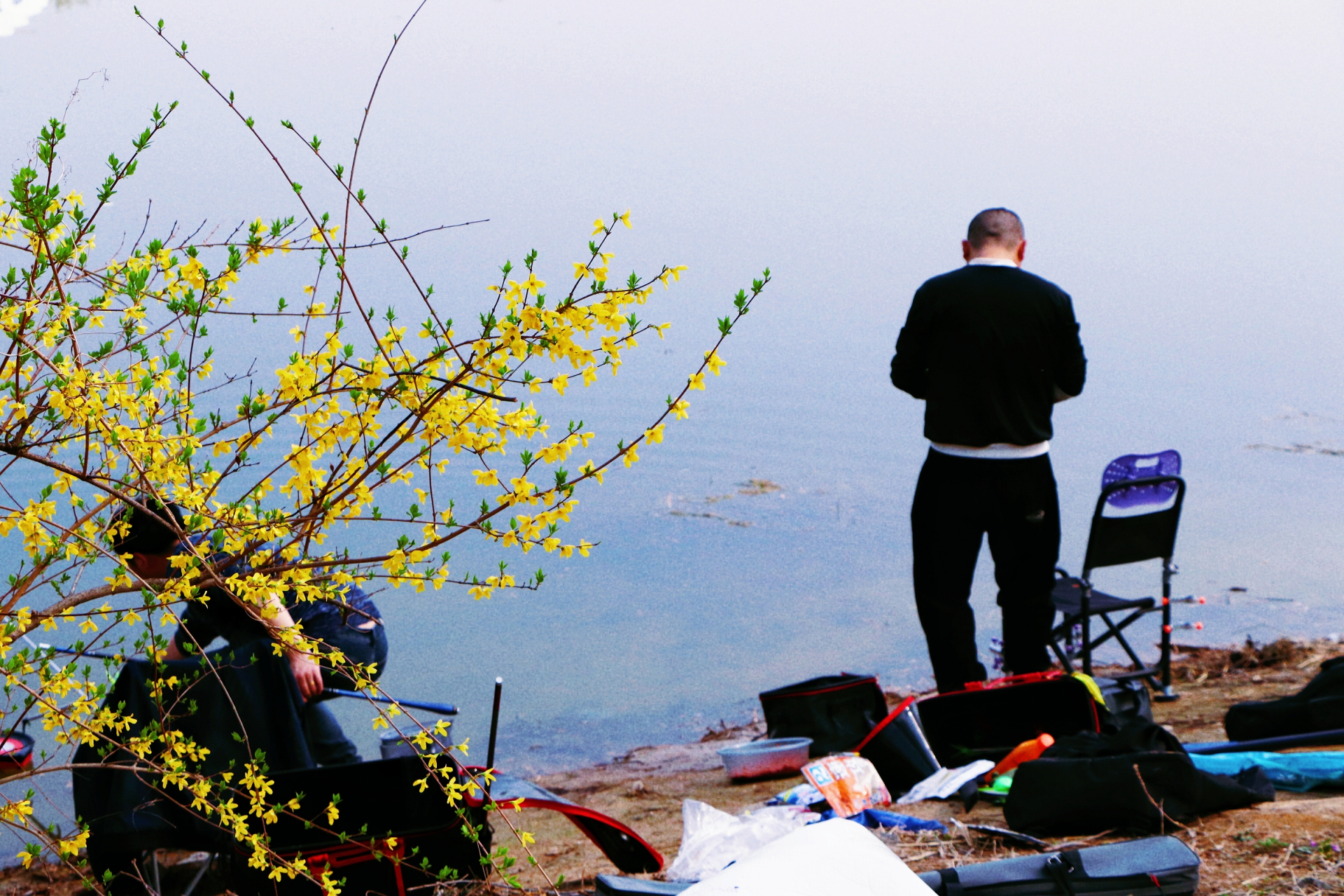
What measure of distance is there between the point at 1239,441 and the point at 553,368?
11.0m

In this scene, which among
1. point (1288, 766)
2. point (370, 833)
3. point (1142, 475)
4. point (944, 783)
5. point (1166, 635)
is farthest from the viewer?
point (1142, 475)

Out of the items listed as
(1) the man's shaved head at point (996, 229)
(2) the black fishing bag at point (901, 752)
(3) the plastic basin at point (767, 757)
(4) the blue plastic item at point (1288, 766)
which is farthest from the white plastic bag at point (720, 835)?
(1) the man's shaved head at point (996, 229)

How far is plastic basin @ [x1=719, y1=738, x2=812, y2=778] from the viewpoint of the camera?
438 centimetres

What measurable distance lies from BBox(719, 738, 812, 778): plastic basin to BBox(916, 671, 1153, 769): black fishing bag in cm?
53

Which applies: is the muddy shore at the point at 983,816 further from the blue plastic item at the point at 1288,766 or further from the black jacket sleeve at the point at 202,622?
the black jacket sleeve at the point at 202,622

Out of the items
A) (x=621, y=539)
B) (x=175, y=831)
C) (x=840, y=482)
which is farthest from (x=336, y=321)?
(x=840, y=482)

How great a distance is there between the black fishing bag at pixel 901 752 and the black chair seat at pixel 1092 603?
3.43 feet

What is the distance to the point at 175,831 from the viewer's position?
2.93 m

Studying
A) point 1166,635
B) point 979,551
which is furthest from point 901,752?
point 1166,635

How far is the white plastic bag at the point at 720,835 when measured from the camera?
3.10 m

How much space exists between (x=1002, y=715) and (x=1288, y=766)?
34.1 inches

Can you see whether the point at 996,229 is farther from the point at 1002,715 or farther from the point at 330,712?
the point at 330,712

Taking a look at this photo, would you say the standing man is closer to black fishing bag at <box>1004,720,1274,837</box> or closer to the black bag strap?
black fishing bag at <box>1004,720,1274,837</box>

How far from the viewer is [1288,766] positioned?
3.59 meters
